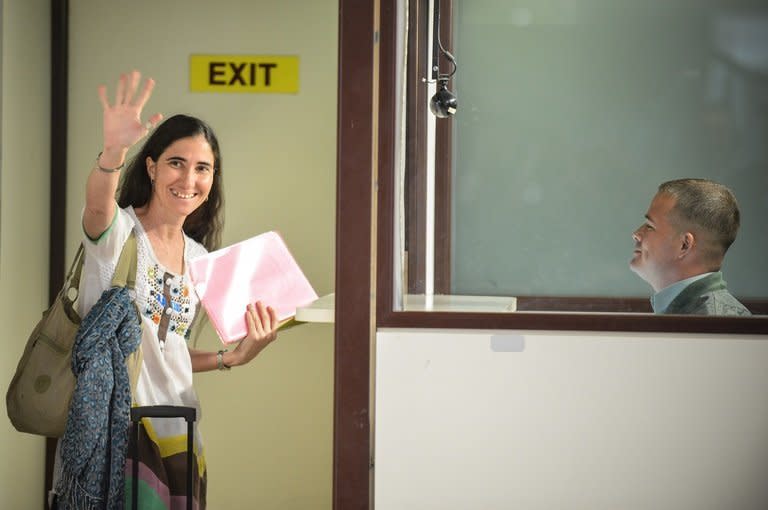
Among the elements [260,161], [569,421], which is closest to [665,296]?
[569,421]

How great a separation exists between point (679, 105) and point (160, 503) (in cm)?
166

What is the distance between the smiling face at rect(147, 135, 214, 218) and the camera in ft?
9.70

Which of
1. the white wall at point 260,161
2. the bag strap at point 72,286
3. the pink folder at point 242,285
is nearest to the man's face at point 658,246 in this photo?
the pink folder at point 242,285

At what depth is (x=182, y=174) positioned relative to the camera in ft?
9.71

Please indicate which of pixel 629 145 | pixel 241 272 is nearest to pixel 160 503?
pixel 241 272

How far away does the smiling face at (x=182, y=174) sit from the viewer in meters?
2.96

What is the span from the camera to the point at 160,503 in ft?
8.57

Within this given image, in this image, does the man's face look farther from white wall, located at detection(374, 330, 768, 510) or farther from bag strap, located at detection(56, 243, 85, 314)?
bag strap, located at detection(56, 243, 85, 314)

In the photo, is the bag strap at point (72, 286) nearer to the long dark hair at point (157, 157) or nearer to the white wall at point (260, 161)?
the long dark hair at point (157, 157)

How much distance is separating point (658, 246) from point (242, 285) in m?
1.32

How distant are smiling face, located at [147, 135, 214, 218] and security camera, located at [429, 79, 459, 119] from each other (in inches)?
50.7

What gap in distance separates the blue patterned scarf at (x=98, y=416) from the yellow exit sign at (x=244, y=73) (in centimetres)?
110

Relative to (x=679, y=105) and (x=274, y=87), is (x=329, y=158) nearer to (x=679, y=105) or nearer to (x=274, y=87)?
(x=274, y=87)

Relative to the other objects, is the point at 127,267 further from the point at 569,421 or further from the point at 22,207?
the point at 569,421
